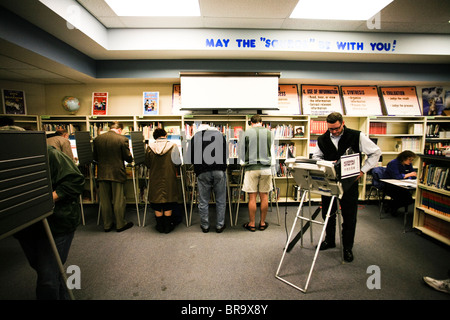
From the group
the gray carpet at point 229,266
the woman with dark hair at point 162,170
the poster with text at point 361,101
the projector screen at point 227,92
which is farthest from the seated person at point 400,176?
the woman with dark hair at point 162,170

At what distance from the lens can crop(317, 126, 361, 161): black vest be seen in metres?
2.30

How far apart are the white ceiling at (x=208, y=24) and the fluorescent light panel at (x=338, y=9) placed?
0.11 meters

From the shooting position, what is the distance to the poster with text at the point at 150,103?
430 cm

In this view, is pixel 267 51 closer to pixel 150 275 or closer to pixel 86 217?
pixel 150 275

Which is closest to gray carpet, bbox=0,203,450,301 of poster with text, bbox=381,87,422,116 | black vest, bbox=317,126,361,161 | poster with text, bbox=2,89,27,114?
black vest, bbox=317,126,361,161

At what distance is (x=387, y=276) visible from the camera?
216 cm

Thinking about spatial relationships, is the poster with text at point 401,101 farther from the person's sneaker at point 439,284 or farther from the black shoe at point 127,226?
the black shoe at point 127,226

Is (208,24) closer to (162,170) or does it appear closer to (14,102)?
(162,170)

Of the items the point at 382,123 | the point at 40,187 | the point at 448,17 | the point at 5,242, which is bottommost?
the point at 5,242

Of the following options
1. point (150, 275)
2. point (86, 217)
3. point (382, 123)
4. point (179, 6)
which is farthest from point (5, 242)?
point (382, 123)

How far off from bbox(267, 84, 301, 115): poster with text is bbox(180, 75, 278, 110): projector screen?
49 centimetres

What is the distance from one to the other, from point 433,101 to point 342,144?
4.19m

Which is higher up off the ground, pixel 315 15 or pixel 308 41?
pixel 315 15
